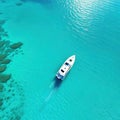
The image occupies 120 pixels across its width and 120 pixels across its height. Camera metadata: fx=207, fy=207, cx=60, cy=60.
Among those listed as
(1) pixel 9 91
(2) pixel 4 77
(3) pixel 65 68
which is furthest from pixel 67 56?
(1) pixel 9 91

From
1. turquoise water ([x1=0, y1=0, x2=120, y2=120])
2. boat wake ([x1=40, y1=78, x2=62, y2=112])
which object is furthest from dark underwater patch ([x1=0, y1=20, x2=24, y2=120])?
boat wake ([x1=40, y1=78, x2=62, y2=112])

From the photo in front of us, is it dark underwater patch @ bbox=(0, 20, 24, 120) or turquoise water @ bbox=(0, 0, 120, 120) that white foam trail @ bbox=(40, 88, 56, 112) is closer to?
turquoise water @ bbox=(0, 0, 120, 120)

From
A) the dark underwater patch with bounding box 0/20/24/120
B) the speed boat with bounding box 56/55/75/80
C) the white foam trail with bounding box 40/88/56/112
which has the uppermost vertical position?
the speed boat with bounding box 56/55/75/80

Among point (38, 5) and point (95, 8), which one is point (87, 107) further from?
point (38, 5)

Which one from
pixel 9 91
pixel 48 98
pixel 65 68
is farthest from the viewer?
pixel 65 68

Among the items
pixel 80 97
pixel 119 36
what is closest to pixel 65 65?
pixel 80 97

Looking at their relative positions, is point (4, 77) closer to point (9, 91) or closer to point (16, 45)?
point (9, 91)
